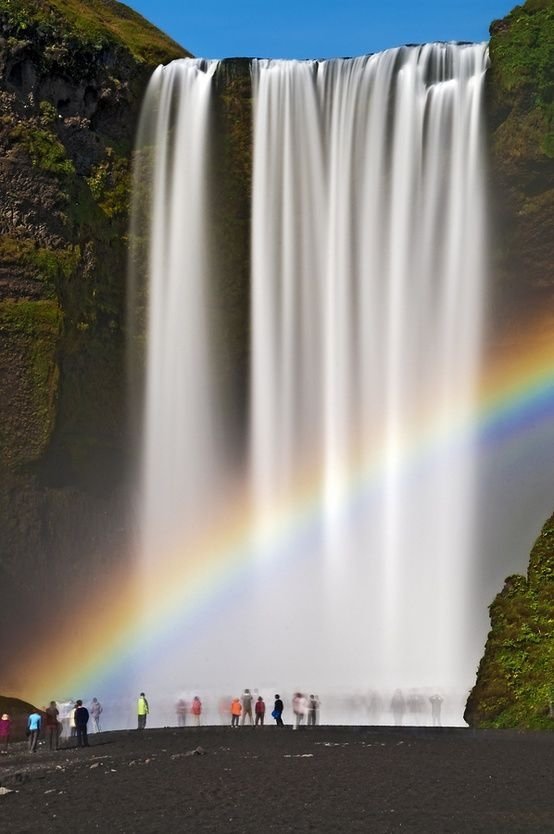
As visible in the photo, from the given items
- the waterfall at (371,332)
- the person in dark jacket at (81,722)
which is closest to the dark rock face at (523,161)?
the waterfall at (371,332)

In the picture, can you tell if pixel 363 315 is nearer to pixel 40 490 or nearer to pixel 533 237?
pixel 533 237

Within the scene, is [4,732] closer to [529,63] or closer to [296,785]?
[296,785]

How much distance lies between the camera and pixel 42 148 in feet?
144

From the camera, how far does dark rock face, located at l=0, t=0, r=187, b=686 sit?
42188mm

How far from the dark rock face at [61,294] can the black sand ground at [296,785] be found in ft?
48.5

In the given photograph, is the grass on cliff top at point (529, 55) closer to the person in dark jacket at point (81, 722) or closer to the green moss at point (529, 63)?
the green moss at point (529, 63)

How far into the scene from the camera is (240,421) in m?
47.3

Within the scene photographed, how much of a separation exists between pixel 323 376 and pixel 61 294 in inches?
409

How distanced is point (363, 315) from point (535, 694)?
66.9 feet

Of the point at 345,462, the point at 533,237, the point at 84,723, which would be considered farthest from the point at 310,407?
the point at 84,723

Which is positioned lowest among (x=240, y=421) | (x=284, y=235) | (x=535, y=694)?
(x=535, y=694)

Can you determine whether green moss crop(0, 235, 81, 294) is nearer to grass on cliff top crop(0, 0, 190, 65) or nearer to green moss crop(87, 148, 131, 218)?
green moss crop(87, 148, 131, 218)

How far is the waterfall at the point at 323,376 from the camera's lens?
146 feet

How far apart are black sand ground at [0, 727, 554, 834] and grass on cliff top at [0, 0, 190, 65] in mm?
27893
